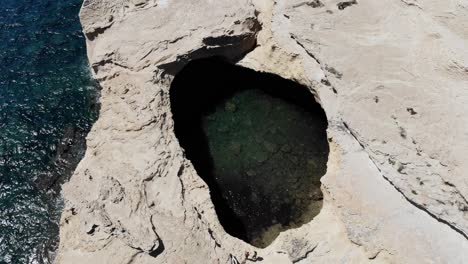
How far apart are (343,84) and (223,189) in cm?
537

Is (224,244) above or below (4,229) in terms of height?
above

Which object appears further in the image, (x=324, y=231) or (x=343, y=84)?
(x=343, y=84)

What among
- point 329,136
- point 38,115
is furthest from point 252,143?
point 38,115

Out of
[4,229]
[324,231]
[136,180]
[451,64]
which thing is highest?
[451,64]

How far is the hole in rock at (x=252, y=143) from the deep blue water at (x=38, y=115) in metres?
4.48

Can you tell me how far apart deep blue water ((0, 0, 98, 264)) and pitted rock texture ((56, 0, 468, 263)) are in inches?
83.0

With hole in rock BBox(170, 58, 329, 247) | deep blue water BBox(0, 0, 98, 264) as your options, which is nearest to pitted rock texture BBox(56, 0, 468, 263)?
hole in rock BBox(170, 58, 329, 247)

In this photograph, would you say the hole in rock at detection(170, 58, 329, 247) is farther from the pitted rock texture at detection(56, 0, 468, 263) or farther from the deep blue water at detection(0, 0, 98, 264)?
the deep blue water at detection(0, 0, 98, 264)

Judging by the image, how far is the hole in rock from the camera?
15.6 meters

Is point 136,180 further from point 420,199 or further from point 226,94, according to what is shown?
point 420,199

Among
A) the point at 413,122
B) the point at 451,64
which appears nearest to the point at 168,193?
the point at 413,122

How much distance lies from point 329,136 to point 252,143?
→ 305 cm

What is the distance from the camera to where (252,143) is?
1722 centimetres

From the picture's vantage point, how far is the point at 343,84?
1539cm
